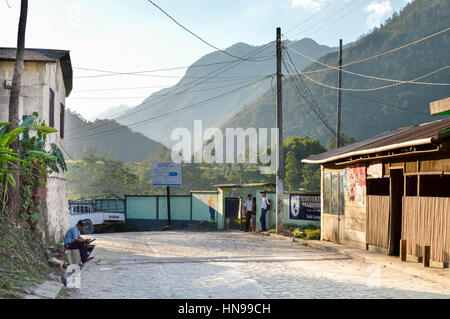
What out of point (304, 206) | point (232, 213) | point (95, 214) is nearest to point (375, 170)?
point (304, 206)

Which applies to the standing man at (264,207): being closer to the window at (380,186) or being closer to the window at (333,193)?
the window at (333,193)

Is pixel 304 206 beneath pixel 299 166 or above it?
beneath

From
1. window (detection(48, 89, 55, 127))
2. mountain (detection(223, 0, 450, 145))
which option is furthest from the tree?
window (detection(48, 89, 55, 127))

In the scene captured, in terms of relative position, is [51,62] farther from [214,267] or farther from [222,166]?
[222,166]

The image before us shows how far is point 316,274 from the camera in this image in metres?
11.0

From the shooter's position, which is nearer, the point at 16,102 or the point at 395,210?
the point at 16,102

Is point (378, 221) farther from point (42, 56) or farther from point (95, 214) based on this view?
point (95, 214)

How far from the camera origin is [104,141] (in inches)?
5576

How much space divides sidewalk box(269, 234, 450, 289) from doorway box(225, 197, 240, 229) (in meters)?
12.8

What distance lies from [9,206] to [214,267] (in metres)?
4.91

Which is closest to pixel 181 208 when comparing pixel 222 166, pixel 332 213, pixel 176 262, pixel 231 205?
pixel 231 205

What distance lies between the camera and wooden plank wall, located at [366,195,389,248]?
1415 centimetres

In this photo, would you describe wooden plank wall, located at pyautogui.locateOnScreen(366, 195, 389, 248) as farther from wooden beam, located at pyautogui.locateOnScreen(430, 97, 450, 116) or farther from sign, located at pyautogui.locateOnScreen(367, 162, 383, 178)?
wooden beam, located at pyautogui.locateOnScreen(430, 97, 450, 116)

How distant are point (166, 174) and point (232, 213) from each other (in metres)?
8.11
